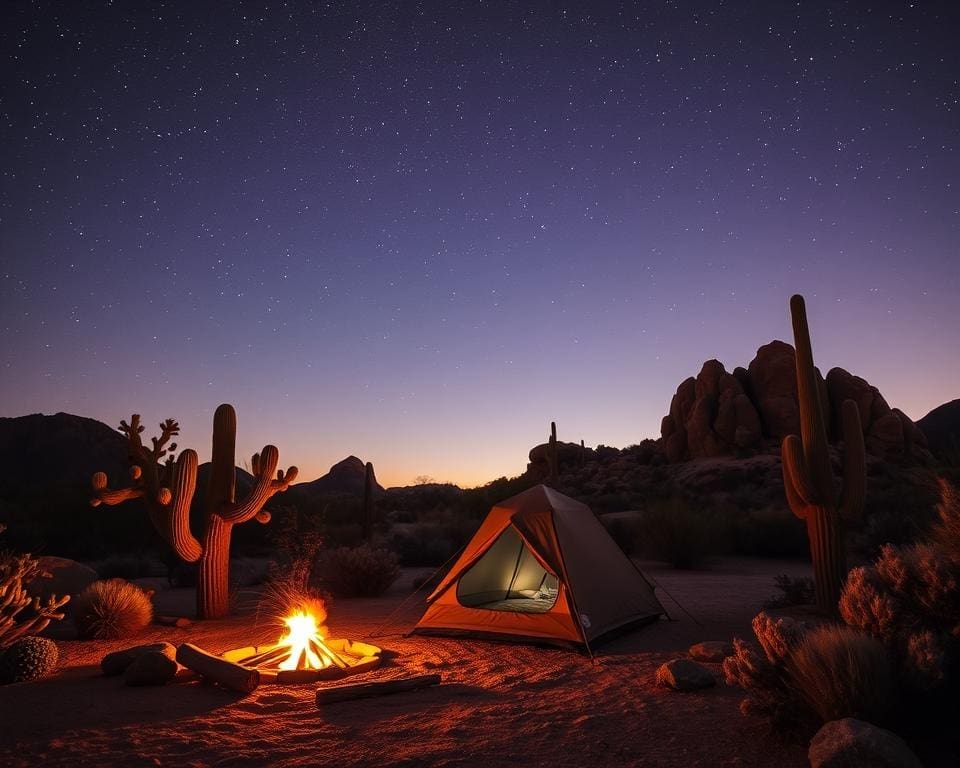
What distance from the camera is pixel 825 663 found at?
13.1 feet

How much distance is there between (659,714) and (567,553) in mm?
2967

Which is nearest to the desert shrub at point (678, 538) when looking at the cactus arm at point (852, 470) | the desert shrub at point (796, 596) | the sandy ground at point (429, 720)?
the desert shrub at point (796, 596)

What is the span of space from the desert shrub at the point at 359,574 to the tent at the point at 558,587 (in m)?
3.09

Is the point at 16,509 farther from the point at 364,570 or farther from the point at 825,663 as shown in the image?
the point at 825,663

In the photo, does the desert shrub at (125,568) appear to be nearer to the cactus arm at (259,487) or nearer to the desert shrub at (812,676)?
the cactus arm at (259,487)

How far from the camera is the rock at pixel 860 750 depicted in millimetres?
3346

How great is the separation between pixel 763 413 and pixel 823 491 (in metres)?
30.9

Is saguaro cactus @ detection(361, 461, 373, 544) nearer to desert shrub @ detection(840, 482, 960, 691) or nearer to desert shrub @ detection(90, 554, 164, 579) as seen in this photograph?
desert shrub @ detection(90, 554, 164, 579)

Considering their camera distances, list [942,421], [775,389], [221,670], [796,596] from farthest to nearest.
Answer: [942,421], [775,389], [796,596], [221,670]

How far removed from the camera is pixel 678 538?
611 inches

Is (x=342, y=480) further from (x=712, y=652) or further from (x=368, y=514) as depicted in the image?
(x=712, y=652)

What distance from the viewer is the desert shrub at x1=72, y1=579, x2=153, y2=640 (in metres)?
8.33

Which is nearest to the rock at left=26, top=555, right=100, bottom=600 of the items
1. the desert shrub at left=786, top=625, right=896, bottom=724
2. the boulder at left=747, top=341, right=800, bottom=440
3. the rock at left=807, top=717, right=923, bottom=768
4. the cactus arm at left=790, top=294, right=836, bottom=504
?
the desert shrub at left=786, top=625, right=896, bottom=724

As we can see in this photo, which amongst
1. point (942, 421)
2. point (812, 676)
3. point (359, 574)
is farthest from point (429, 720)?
point (942, 421)
